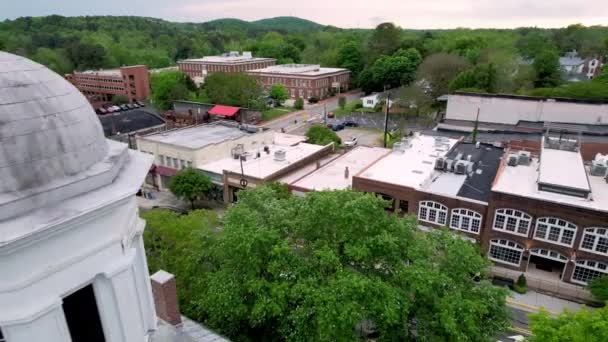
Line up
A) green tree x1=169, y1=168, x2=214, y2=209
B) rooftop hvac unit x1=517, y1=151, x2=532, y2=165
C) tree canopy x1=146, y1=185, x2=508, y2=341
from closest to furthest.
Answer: tree canopy x1=146, y1=185, x2=508, y2=341, rooftop hvac unit x1=517, y1=151, x2=532, y2=165, green tree x1=169, y1=168, x2=214, y2=209

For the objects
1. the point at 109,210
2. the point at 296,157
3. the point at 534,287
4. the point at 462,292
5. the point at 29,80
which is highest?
the point at 29,80

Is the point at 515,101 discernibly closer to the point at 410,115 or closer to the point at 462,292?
the point at 410,115

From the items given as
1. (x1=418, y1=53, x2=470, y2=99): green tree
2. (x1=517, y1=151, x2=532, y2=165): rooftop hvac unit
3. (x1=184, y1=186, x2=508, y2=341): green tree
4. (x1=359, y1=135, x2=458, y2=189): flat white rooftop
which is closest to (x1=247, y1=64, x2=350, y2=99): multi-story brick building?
(x1=418, y1=53, x2=470, y2=99): green tree

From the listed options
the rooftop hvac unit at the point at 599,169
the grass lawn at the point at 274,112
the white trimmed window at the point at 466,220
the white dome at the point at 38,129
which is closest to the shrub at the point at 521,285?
the white trimmed window at the point at 466,220

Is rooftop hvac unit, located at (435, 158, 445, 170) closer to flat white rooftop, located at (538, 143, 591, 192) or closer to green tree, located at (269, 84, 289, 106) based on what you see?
flat white rooftop, located at (538, 143, 591, 192)

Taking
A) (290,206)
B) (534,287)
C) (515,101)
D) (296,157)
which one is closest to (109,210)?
(290,206)

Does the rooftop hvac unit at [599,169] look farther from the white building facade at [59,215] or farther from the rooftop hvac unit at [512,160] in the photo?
the white building facade at [59,215]

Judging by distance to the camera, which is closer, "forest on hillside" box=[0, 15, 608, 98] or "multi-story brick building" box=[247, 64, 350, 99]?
"forest on hillside" box=[0, 15, 608, 98]
